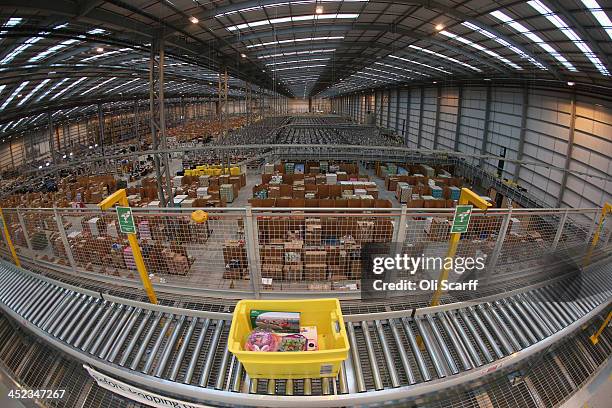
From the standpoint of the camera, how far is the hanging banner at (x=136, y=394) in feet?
6.20

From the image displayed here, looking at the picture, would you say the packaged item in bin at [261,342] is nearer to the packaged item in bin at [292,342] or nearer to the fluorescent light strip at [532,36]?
the packaged item in bin at [292,342]

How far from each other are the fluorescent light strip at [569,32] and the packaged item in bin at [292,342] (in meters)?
9.38

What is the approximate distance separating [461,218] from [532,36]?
1047cm

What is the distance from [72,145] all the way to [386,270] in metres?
38.7

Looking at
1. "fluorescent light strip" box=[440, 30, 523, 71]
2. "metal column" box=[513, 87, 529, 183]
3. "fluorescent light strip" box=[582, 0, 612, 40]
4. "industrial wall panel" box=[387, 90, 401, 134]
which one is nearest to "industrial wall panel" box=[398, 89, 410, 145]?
"industrial wall panel" box=[387, 90, 401, 134]

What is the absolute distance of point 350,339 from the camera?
2221 millimetres

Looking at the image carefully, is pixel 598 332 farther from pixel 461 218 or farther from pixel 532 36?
pixel 532 36

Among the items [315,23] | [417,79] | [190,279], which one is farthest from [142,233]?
[417,79]

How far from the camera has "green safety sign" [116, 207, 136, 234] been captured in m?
2.16

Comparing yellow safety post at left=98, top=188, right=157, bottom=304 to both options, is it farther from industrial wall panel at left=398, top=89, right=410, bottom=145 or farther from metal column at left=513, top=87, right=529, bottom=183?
industrial wall panel at left=398, top=89, right=410, bottom=145

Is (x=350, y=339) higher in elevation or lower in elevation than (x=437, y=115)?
lower

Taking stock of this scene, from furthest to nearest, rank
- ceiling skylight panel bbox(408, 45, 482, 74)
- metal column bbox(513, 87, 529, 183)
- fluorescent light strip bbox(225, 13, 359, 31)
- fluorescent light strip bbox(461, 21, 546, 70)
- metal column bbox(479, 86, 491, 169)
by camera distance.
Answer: metal column bbox(479, 86, 491, 169), metal column bbox(513, 87, 529, 183), ceiling skylight panel bbox(408, 45, 482, 74), fluorescent light strip bbox(225, 13, 359, 31), fluorescent light strip bbox(461, 21, 546, 70)

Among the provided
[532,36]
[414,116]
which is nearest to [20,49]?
[532,36]

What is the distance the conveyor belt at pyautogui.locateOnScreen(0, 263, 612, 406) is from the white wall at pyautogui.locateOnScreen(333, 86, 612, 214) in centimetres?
805
